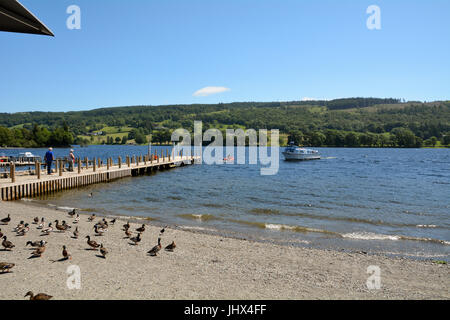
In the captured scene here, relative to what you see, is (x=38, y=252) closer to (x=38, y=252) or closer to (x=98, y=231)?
(x=38, y=252)

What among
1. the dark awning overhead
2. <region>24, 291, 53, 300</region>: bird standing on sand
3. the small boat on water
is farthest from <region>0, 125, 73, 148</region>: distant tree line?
the dark awning overhead

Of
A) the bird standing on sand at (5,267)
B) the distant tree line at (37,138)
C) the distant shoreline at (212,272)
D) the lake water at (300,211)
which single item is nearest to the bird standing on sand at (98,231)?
the distant shoreline at (212,272)

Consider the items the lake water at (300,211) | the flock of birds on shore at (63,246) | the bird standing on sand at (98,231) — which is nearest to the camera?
the flock of birds on shore at (63,246)

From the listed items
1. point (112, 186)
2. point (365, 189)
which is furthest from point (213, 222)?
point (365, 189)

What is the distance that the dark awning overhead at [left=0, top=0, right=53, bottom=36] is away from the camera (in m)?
4.47

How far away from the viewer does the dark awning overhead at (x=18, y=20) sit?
14.7 feet

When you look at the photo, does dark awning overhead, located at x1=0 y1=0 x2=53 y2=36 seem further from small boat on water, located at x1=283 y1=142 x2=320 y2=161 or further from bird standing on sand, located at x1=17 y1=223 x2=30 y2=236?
→ small boat on water, located at x1=283 y1=142 x2=320 y2=161

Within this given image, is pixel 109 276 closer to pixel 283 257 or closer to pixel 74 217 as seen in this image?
pixel 283 257

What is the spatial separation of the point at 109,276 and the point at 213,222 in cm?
986

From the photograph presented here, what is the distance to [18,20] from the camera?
4.79 metres

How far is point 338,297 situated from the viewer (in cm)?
823

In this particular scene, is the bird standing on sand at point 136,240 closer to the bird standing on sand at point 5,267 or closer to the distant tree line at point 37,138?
the bird standing on sand at point 5,267

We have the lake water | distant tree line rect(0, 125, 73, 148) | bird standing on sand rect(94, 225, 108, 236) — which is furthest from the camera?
distant tree line rect(0, 125, 73, 148)

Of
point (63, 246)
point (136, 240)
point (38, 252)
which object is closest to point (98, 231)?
point (136, 240)
